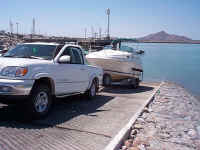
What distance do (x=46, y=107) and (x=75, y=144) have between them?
1874 mm

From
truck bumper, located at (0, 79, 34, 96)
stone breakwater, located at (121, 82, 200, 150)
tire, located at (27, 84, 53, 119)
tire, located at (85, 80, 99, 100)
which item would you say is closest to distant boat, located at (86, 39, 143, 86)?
tire, located at (85, 80, 99, 100)

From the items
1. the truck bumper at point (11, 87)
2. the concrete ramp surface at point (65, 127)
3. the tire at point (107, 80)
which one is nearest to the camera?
the concrete ramp surface at point (65, 127)

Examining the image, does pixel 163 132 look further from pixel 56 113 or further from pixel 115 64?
pixel 115 64

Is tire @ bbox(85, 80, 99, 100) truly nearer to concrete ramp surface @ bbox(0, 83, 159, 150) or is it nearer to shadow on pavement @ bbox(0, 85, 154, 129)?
shadow on pavement @ bbox(0, 85, 154, 129)

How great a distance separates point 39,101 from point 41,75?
0.63m

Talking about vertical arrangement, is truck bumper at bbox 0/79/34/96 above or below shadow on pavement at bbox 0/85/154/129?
above

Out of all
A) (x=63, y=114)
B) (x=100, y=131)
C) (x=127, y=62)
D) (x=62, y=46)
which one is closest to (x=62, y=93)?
(x=63, y=114)

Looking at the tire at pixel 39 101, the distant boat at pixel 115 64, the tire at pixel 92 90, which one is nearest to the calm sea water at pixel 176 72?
the distant boat at pixel 115 64

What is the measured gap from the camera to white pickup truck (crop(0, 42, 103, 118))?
5.68 metres

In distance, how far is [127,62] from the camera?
1392 centimetres

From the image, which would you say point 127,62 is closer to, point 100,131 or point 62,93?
point 62,93

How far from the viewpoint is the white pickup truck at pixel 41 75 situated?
568 cm

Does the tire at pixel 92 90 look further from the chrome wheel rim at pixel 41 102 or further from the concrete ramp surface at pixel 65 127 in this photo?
the chrome wheel rim at pixel 41 102

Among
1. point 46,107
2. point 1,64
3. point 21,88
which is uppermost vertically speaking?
point 1,64
